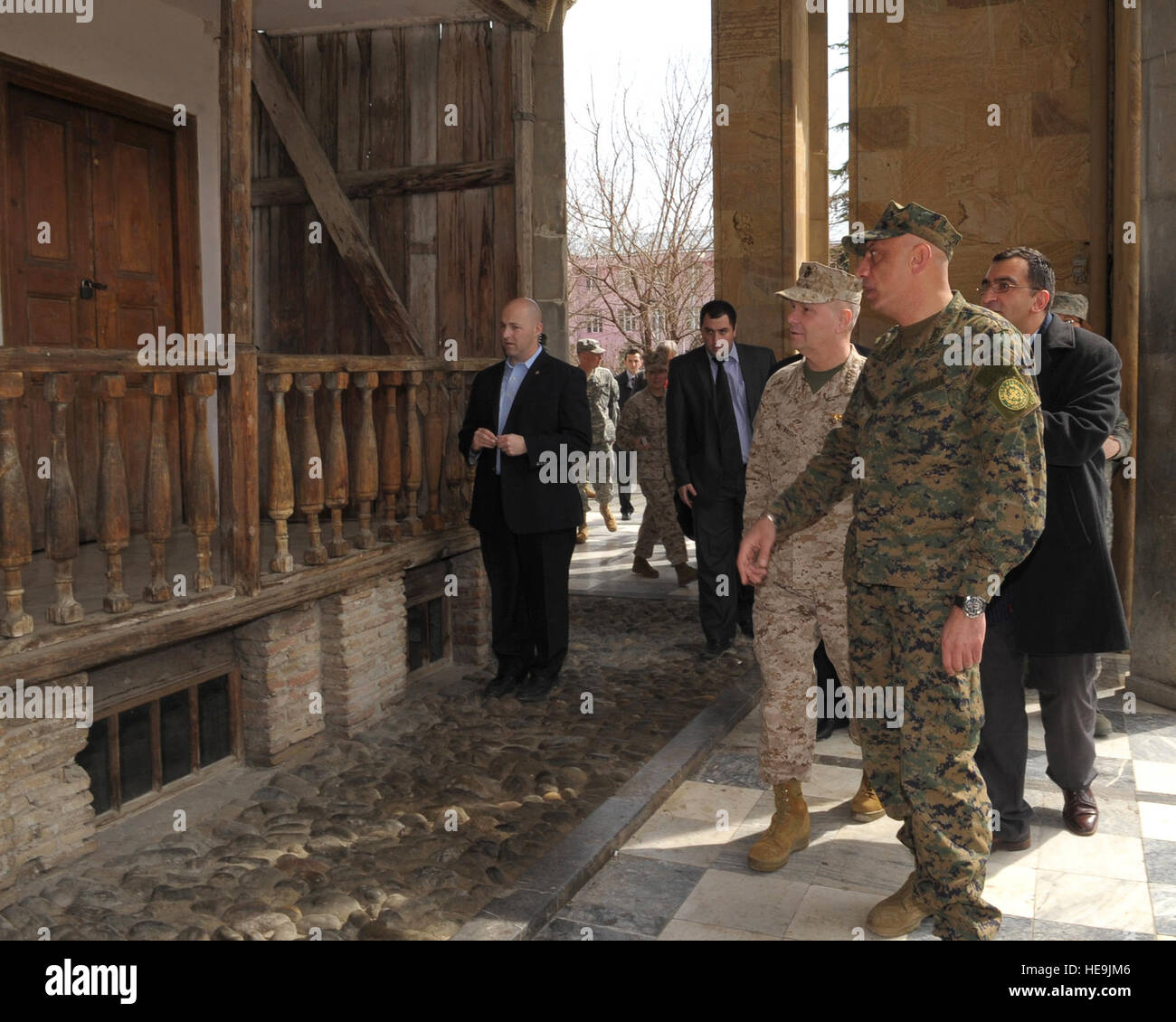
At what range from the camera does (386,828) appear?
482cm

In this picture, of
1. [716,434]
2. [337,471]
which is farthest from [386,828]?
[716,434]

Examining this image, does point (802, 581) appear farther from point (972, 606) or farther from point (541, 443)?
point (541, 443)

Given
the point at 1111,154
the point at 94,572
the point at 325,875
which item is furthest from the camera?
the point at 1111,154

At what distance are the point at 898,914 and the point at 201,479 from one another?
10.8 feet

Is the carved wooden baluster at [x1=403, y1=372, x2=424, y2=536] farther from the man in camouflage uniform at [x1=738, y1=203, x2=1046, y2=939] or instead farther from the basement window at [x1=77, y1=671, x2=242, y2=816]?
the man in camouflage uniform at [x1=738, y1=203, x2=1046, y2=939]

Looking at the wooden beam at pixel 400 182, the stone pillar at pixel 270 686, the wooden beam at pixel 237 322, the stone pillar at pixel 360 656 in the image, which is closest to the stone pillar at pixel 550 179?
the wooden beam at pixel 400 182

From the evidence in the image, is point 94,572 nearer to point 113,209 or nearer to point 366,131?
point 113,209

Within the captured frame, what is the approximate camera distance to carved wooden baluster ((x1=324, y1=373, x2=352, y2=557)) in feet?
20.2

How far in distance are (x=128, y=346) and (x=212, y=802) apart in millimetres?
3200

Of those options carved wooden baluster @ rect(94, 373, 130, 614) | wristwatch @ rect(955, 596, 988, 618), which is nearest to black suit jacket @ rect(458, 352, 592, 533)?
carved wooden baluster @ rect(94, 373, 130, 614)

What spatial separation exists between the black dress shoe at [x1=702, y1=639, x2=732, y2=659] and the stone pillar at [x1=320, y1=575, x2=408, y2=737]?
2.05m

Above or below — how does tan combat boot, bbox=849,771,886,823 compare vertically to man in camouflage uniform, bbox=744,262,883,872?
below

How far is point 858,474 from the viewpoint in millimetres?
3967

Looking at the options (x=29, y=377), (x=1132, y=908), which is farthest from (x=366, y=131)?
(x=1132, y=908)
